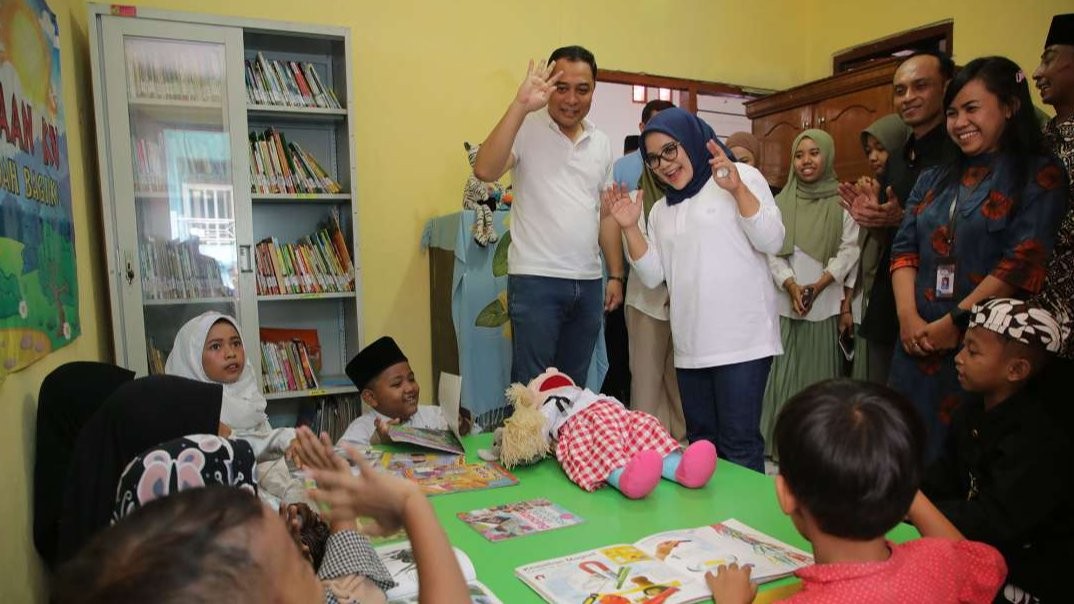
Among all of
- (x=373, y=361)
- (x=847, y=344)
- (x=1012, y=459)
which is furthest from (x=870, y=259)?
(x=373, y=361)

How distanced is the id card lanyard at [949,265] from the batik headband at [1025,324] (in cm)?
35

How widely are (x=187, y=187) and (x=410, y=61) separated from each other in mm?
1252

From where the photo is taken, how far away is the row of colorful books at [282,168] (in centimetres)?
300

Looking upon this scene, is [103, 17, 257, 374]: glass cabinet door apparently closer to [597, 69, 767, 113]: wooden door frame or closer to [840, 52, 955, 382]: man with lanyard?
[597, 69, 767, 113]: wooden door frame

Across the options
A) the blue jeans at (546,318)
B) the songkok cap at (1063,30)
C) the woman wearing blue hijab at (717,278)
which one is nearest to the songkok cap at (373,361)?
the blue jeans at (546,318)

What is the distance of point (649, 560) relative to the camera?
1224 mm

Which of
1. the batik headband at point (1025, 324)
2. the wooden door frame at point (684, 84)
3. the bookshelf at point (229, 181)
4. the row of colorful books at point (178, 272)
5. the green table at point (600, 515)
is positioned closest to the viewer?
the green table at point (600, 515)

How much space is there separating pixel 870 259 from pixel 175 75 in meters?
2.87

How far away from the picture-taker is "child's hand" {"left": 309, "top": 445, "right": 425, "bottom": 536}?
833 millimetres

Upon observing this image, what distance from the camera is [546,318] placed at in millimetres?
2232

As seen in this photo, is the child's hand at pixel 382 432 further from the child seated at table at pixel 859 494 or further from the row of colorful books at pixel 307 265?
the child seated at table at pixel 859 494

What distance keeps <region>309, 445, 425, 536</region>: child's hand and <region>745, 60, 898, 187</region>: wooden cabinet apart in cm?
344

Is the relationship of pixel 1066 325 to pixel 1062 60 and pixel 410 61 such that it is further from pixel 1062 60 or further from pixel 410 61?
pixel 410 61

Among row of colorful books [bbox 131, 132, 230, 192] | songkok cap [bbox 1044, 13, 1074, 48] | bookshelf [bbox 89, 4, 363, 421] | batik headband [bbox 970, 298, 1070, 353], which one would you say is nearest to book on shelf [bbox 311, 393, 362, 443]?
bookshelf [bbox 89, 4, 363, 421]
